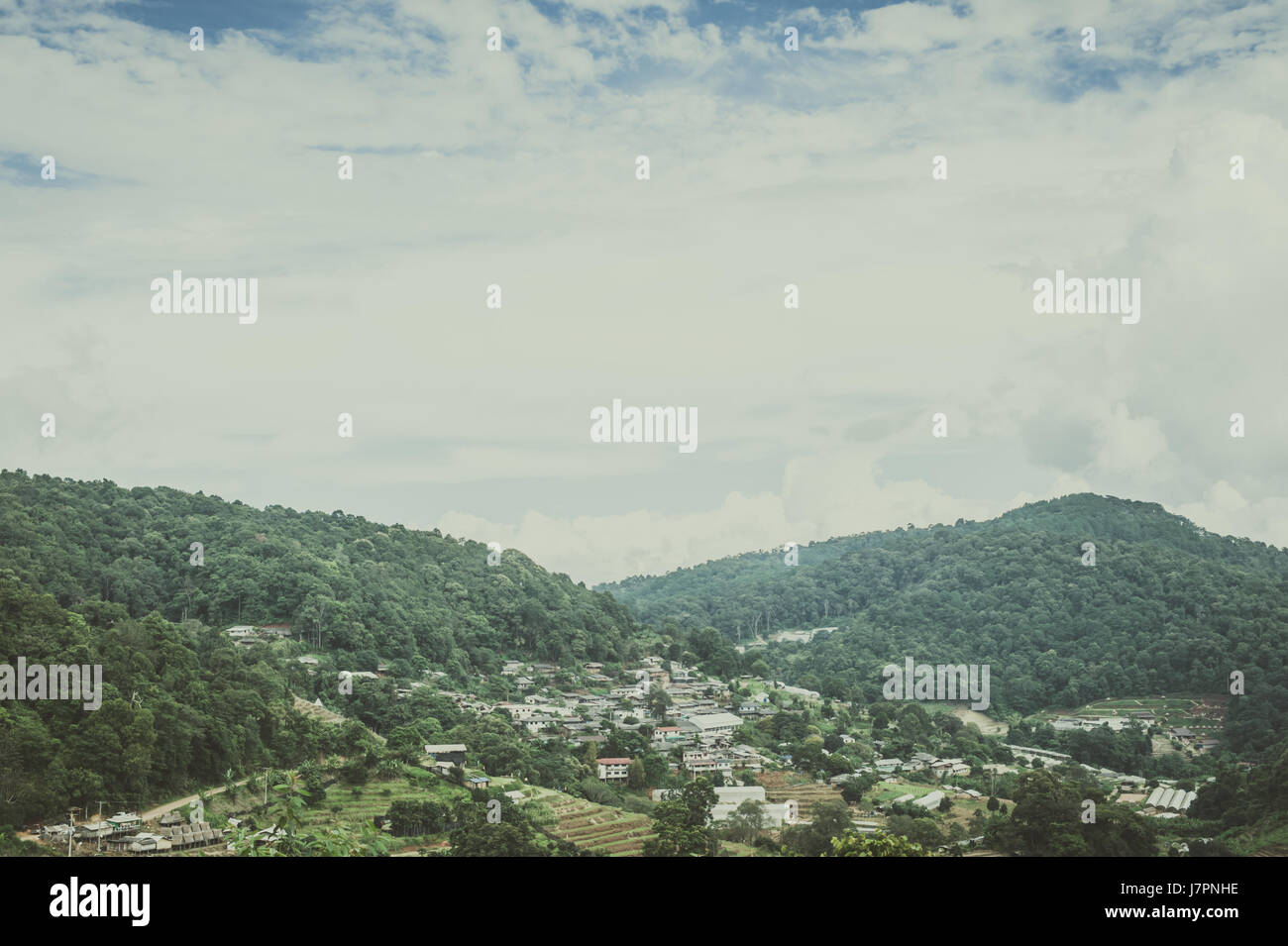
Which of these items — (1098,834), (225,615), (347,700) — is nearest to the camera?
(1098,834)

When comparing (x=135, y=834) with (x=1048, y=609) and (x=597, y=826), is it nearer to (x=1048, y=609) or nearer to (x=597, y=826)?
(x=597, y=826)

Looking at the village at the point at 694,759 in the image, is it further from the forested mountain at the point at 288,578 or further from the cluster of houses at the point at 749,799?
the forested mountain at the point at 288,578

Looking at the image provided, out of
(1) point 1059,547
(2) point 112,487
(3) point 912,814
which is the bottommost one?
(3) point 912,814

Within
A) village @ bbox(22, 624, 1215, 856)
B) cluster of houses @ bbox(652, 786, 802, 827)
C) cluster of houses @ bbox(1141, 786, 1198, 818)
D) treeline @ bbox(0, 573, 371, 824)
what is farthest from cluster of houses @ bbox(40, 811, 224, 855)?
cluster of houses @ bbox(1141, 786, 1198, 818)

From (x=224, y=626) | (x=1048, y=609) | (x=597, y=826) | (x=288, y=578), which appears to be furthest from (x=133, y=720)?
(x=1048, y=609)

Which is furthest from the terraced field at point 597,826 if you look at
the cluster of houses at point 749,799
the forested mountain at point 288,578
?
the forested mountain at point 288,578

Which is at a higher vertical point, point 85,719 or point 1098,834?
point 85,719

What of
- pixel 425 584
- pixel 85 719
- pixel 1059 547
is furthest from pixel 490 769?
pixel 1059 547
